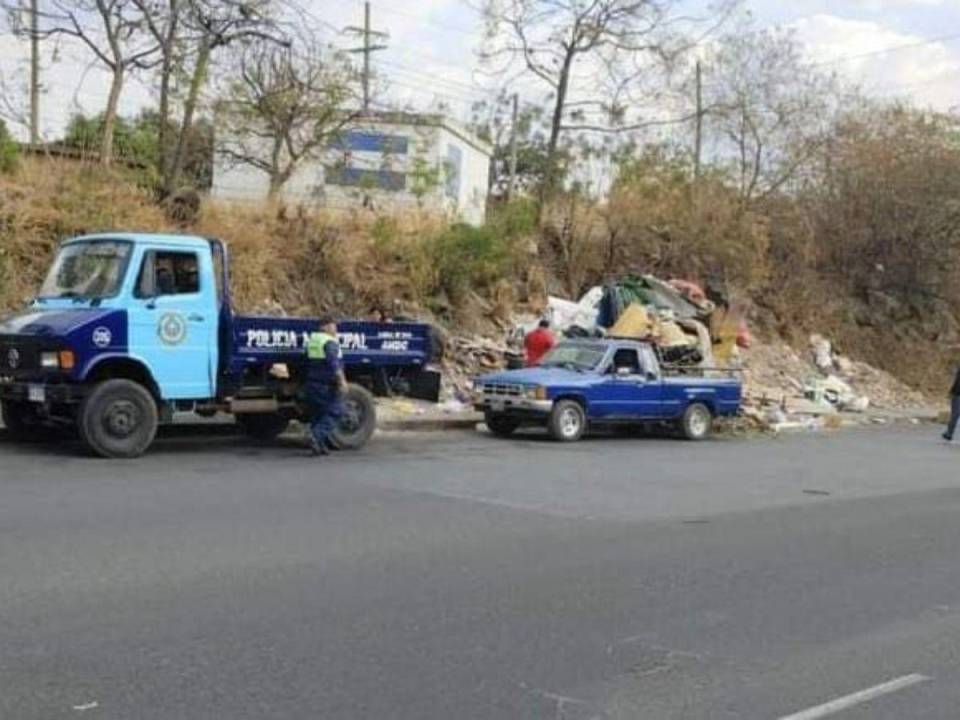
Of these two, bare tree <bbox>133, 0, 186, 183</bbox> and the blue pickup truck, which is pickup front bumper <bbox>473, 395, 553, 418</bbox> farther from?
bare tree <bbox>133, 0, 186, 183</bbox>

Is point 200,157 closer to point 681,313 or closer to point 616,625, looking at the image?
point 681,313

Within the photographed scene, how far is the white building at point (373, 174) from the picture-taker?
29.4 m

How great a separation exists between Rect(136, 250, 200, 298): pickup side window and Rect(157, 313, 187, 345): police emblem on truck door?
0.92ft

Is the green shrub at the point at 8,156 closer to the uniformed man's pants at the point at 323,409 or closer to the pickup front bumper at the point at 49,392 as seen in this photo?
the pickup front bumper at the point at 49,392

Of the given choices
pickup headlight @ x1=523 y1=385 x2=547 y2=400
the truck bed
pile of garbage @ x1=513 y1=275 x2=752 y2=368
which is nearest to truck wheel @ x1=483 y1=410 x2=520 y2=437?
pickup headlight @ x1=523 y1=385 x2=547 y2=400

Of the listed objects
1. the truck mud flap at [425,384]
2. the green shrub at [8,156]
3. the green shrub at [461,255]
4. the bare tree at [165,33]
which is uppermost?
the bare tree at [165,33]

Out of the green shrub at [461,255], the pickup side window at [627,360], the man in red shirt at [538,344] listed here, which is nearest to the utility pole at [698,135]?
the green shrub at [461,255]

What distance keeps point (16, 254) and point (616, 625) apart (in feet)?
56.0

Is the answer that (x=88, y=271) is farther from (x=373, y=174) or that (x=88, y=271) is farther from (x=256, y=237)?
(x=373, y=174)

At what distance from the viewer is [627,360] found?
2141 cm

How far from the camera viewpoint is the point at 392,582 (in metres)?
8.11

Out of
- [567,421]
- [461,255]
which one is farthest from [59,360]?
[461,255]

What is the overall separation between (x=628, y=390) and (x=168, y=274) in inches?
346

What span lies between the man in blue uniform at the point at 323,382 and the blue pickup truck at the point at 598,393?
190 inches
